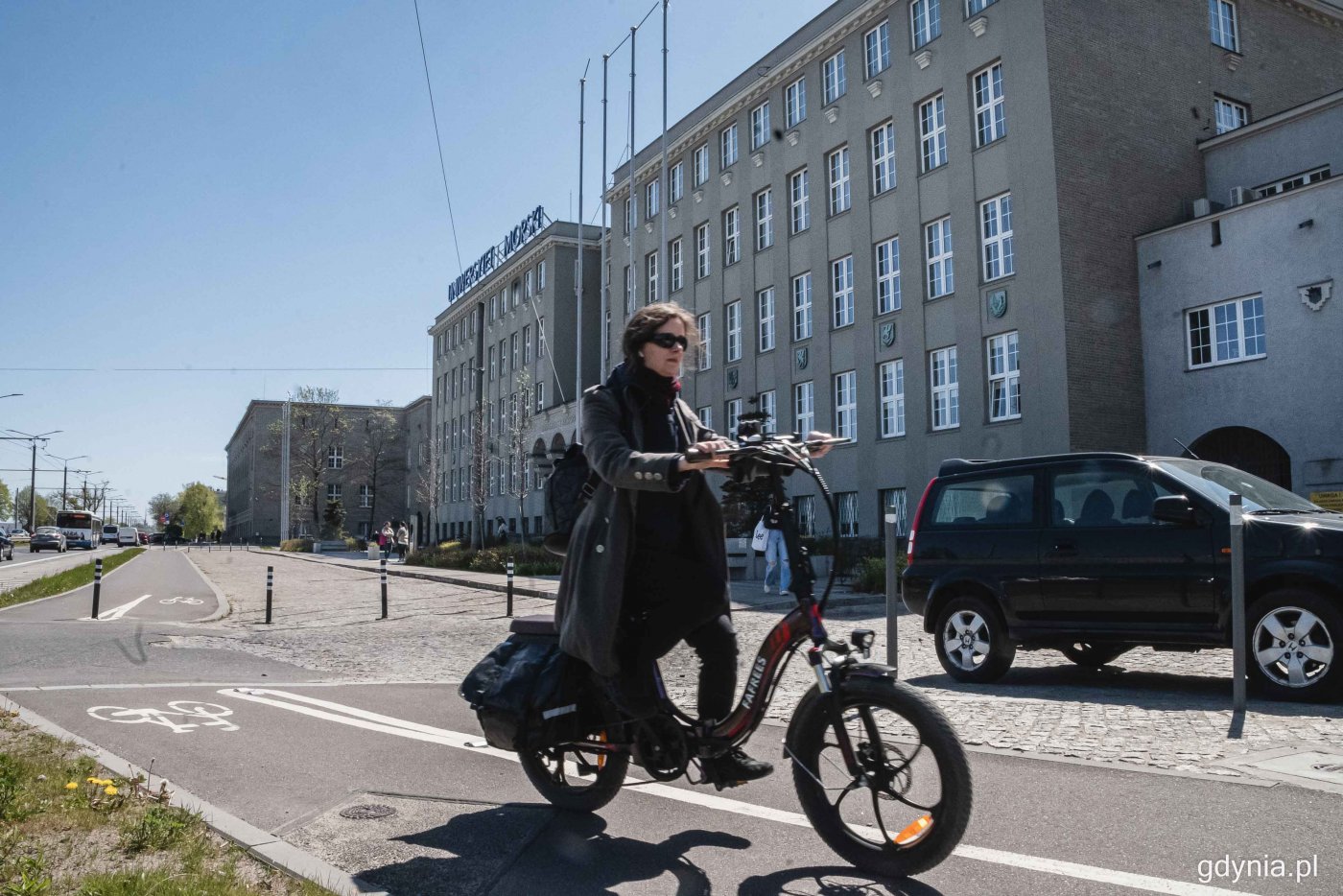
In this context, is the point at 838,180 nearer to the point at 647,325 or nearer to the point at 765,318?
the point at 765,318

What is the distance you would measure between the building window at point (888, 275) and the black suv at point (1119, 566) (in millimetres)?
21108

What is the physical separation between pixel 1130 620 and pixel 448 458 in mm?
70120

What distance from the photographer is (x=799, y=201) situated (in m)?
→ 34.8

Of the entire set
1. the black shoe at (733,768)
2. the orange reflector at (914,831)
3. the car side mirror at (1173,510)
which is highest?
the car side mirror at (1173,510)

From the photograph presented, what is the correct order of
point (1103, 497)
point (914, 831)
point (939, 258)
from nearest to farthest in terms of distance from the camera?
point (914, 831) < point (1103, 497) < point (939, 258)

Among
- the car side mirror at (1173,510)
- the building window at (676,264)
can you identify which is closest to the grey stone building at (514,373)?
the building window at (676,264)

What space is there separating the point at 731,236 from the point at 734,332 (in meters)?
3.49

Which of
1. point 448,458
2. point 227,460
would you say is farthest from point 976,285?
point 227,460

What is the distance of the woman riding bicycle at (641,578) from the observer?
3.85 m

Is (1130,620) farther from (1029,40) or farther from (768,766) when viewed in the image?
(1029,40)

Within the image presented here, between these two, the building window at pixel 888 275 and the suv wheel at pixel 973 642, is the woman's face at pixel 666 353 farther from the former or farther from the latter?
the building window at pixel 888 275

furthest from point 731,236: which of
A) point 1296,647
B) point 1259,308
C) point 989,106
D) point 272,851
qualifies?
point 272,851

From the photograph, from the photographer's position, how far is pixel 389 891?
3.64 m

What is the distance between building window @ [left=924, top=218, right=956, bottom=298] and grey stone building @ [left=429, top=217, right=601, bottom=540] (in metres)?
21.8
